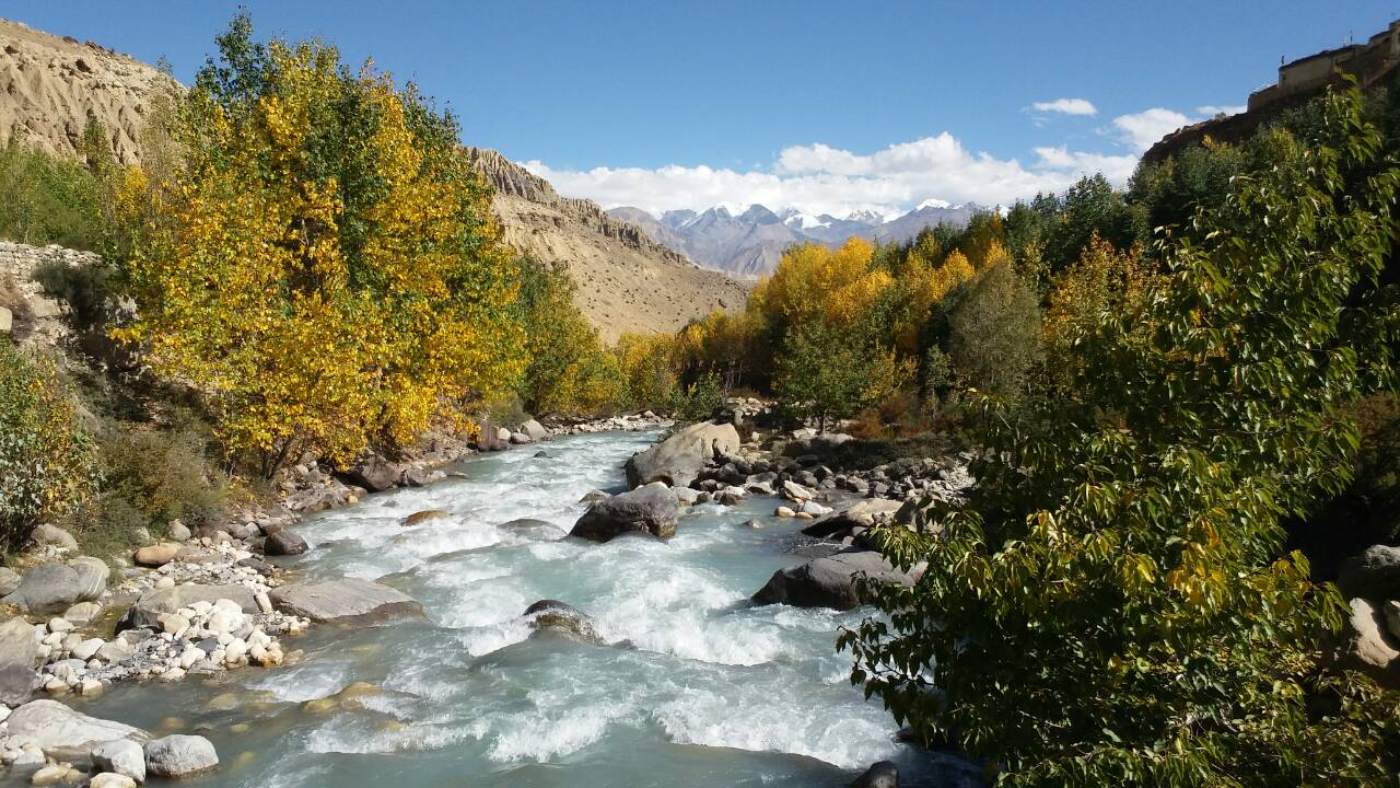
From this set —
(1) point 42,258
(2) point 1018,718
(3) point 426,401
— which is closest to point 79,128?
(1) point 42,258

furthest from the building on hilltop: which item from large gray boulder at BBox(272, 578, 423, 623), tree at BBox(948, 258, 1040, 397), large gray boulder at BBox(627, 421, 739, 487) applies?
large gray boulder at BBox(272, 578, 423, 623)

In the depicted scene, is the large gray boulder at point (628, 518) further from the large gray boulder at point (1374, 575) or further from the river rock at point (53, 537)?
the large gray boulder at point (1374, 575)

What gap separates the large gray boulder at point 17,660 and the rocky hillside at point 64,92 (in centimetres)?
6902

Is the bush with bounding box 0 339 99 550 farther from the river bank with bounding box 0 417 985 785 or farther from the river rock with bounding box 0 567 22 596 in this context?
the river bank with bounding box 0 417 985 785

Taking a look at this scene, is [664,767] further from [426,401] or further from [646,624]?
[426,401]

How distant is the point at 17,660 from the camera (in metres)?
10.7

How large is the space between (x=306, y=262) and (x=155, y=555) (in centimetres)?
1074

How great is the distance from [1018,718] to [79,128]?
316 feet

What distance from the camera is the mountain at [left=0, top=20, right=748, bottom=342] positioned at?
238 feet

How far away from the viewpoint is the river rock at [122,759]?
8.64 meters


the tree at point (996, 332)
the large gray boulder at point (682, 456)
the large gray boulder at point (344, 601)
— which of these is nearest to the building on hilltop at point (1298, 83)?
the tree at point (996, 332)

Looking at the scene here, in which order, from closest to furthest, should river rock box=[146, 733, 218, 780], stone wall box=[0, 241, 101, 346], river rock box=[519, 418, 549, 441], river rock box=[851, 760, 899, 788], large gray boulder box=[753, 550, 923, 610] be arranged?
Result: river rock box=[146, 733, 218, 780]
river rock box=[851, 760, 899, 788]
large gray boulder box=[753, 550, 923, 610]
stone wall box=[0, 241, 101, 346]
river rock box=[519, 418, 549, 441]

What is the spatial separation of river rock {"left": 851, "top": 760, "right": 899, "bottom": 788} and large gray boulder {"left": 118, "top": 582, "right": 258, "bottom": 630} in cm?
1087

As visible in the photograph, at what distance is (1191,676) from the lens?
16.6ft
